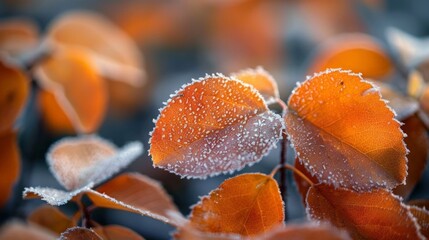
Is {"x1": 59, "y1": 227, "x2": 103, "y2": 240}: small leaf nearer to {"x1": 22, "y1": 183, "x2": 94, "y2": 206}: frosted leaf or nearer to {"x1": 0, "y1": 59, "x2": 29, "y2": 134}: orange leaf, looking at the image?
{"x1": 22, "y1": 183, "x2": 94, "y2": 206}: frosted leaf

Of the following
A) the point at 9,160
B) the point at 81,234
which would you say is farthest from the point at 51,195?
the point at 9,160

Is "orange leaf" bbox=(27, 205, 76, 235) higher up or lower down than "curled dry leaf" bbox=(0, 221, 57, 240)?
lower down

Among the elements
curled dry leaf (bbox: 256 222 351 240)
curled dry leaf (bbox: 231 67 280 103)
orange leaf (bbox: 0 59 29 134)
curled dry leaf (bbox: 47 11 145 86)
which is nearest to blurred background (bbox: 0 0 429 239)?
curled dry leaf (bbox: 47 11 145 86)

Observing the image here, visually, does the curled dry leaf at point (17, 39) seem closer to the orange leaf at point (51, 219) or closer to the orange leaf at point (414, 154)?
the orange leaf at point (51, 219)

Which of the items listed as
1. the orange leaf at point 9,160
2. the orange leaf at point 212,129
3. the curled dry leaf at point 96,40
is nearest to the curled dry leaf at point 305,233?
the orange leaf at point 212,129

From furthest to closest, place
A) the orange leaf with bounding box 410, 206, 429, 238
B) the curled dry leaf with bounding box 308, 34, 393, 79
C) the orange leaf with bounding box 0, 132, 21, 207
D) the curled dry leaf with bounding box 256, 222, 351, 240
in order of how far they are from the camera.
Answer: the curled dry leaf with bounding box 308, 34, 393, 79, the orange leaf with bounding box 0, 132, 21, 207, the orange leaf with bounding box 410, 206, 429, 238, the curled dry leaf with bounding box 256, 222, 351, 240

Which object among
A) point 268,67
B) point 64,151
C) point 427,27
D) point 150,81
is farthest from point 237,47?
point 64,151
